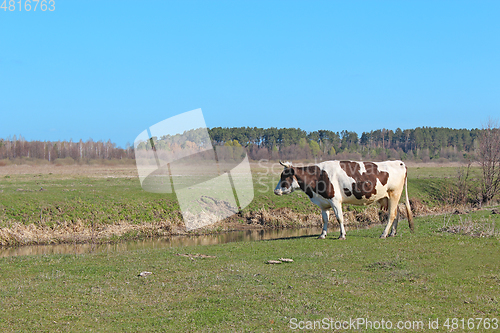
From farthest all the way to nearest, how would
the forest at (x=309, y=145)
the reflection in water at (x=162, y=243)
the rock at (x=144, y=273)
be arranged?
the forest at (x=309, y=145)
the reflection in water at (x=162, y=243)
the rock at (x=144, y=273)

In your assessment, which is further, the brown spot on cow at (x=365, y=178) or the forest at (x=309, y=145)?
the forest at (x=309, y=145)

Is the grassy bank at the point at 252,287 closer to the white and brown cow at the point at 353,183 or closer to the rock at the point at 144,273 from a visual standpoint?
the rock at the point at 144,273

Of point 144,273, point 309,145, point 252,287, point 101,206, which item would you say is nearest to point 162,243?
point 101,206

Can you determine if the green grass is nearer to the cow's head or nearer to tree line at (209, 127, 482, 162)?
the cow's head

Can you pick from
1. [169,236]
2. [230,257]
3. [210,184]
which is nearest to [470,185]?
[210,184]

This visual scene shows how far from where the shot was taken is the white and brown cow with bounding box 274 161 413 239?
664 inches

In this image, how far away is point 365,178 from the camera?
16.8 m

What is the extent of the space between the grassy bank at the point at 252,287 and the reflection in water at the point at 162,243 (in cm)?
618

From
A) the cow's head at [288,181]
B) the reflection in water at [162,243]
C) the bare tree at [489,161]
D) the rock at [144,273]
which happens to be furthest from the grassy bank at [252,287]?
the bare tree at [489,161]

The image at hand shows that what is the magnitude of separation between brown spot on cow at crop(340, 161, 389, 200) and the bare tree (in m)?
22.7

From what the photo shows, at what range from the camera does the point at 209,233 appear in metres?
27.0

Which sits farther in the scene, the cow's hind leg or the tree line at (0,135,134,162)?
the tree line at (0,135,134,162)

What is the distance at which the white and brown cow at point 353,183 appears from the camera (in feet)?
55.4

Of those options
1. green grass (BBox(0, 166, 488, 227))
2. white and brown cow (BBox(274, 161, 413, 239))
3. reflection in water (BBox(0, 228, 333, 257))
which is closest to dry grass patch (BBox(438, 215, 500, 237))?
white and brown cow (BBox(274, 161, 413, 239))
